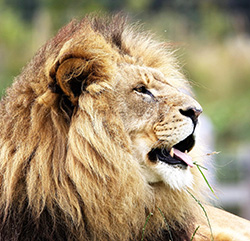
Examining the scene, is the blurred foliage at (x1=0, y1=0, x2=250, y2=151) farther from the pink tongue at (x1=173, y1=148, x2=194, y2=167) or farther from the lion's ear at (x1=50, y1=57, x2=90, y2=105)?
the lion's ear at (x1=50, y1=57, x2=90, y2=105)

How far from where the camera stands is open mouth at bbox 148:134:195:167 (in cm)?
355

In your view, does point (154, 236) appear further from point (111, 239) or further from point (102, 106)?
point (102, 106)

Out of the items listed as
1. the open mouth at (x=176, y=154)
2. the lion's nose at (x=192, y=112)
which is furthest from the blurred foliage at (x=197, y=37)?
the lion's nose at (x=192, y=112)

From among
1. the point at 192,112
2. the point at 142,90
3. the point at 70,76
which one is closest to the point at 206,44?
the point at 142,90

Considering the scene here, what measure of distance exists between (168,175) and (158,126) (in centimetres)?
27

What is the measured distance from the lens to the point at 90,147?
3.45 m

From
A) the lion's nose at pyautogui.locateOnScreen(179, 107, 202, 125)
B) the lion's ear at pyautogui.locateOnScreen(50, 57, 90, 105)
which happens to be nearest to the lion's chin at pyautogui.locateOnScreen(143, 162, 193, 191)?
the lion's nose at pyautogui.locateOnScreen(179, 107, 202, 125)

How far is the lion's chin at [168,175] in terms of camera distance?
3521 mm

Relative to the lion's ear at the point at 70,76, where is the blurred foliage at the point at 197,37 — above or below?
below

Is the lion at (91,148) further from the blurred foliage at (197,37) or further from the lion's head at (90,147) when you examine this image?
the blurred foliage at (197,37)

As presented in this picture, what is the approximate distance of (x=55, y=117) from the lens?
3.51m

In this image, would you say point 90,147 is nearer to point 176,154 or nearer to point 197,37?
point 176,154

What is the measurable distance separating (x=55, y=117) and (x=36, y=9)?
17.8 m

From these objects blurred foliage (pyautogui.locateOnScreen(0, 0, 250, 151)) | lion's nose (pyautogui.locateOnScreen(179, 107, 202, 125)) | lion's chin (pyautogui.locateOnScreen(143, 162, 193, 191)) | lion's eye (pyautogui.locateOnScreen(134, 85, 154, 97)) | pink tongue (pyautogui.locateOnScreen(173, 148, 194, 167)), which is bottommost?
blurred foliage (pyautogui.locateOnScreen(0, 0, 250, 151))
